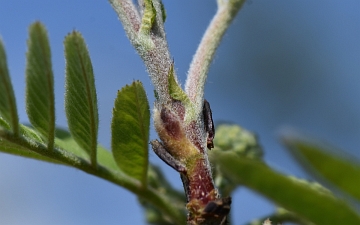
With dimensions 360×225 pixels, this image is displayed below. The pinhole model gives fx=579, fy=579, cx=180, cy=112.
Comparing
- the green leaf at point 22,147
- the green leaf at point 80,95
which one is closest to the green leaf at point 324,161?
A: the green leaf at point 80,95

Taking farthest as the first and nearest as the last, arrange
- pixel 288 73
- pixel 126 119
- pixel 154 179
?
pixel 288 73 < pixel 154 179 < pixel 126 119

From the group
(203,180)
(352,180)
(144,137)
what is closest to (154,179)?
(144,137)

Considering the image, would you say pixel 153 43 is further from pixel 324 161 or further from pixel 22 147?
pixel 324 161

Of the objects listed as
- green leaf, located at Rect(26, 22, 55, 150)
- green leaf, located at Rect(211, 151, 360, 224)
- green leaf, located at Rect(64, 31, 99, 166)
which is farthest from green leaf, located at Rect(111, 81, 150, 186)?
green leaf, located at Rect(211, 151, 360, 224)

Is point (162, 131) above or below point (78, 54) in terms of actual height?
below

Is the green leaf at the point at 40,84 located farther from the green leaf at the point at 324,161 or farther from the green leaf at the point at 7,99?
the green leaf at the point at 324,161

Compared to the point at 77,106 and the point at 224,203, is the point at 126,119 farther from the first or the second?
the point at 224,203

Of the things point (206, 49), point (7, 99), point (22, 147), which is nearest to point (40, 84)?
point (7, 99)
